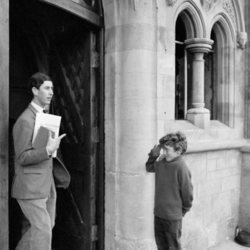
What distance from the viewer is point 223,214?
14.3 ft

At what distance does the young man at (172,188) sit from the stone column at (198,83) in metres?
1.42

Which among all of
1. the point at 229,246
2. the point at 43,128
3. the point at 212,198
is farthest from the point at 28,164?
the point at 229,246

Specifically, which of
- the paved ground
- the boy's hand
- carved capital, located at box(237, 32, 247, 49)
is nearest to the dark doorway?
the boy's hand

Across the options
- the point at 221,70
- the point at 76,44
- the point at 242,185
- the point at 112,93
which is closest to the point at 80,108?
the point at 112,93

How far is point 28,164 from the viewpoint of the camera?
88.5 inches

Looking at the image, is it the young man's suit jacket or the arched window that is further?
the arched window

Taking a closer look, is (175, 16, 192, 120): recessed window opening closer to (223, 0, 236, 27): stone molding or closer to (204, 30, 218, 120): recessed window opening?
(204, 30, 218, 120): recessed window opening

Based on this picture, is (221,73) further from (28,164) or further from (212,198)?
(28,164)

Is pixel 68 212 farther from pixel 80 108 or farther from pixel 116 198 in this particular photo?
pixel 80 108

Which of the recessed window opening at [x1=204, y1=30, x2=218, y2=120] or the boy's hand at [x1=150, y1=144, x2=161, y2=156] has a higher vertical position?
the recessed window opening at [x1=204, y1=30, x2=218, y2=120]

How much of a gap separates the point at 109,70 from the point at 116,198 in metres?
1.24

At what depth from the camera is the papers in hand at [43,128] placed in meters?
Answer: 2.25

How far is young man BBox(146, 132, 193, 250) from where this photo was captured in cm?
265

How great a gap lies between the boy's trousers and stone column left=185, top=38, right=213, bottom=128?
1.60 meters
